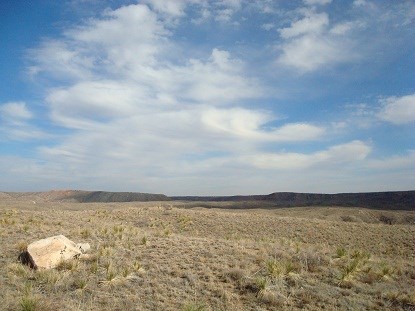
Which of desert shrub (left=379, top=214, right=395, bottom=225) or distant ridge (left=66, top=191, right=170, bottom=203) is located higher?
distant ridge (left=66, top=191, right=170, bottom=203)

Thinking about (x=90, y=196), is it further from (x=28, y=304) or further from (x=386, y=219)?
(x=28, y=304)

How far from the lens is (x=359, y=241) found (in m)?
29.6

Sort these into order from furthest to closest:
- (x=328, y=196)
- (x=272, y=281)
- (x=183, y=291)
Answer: (x=328, y=196) < (x=272, y=281) < (x=183, y=291)

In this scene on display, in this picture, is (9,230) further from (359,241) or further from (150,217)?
(359,241)

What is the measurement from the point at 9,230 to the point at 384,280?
1752cm

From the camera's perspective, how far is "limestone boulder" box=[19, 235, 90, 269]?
12052mm

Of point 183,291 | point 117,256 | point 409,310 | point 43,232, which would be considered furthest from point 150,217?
point 409,310

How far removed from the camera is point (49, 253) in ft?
41.2

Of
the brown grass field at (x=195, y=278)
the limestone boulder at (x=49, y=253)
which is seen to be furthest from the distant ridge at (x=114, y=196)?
the limestone boulder at (x=49, y=253)

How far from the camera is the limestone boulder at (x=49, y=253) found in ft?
39.5

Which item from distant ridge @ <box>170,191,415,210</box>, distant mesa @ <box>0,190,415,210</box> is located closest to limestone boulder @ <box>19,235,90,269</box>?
distant mesa @ <box>0,190,415,210</box>

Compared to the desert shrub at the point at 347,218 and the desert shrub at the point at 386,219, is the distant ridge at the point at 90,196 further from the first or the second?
the desert shrub at the point at 347,218

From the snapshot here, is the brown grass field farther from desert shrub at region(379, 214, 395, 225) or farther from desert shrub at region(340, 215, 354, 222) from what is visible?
desert shrub at region(379, 214, 395, 225)

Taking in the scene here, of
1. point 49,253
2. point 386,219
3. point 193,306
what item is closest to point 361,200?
point 386,219
